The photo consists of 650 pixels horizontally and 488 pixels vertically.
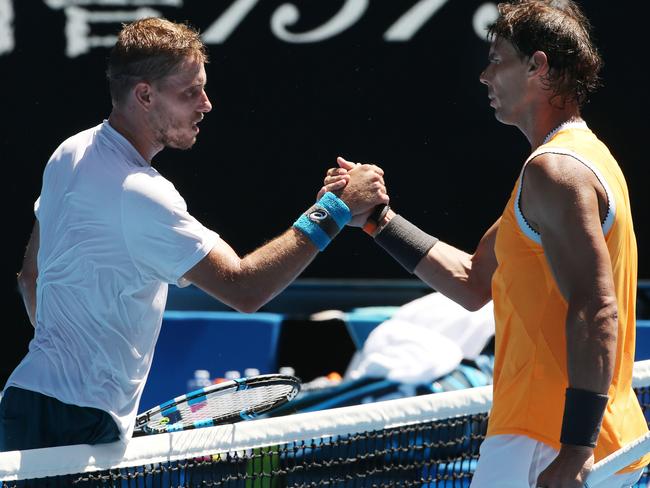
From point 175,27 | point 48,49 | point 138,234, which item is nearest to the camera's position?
point 138,234

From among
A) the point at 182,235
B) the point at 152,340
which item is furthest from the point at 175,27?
the point at 152,340

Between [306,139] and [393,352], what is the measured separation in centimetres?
109

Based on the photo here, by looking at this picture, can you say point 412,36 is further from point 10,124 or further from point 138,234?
point 138,234

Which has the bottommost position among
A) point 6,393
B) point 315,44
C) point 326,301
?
point 6,393

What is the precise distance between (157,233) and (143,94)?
0.38 m

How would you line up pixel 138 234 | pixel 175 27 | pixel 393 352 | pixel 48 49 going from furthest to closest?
1. pixel 48 49
2. pixel 393 352
3. pixel 175 27
4. pixel 138 234

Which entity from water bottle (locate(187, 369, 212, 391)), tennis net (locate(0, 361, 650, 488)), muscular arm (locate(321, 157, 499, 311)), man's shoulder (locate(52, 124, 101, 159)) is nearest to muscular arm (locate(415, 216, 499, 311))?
muscular arm (locate(321, 157, 499, 311))

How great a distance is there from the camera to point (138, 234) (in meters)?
2.54

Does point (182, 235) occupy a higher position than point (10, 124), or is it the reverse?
point (10, 124)

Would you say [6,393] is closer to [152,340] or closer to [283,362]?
[152,340]

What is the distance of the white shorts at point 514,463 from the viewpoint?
2293mm

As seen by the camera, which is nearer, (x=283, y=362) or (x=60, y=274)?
(x=60, y=274)

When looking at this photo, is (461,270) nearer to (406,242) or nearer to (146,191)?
(406,242)

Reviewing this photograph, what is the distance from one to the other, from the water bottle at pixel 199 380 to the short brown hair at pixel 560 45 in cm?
294
